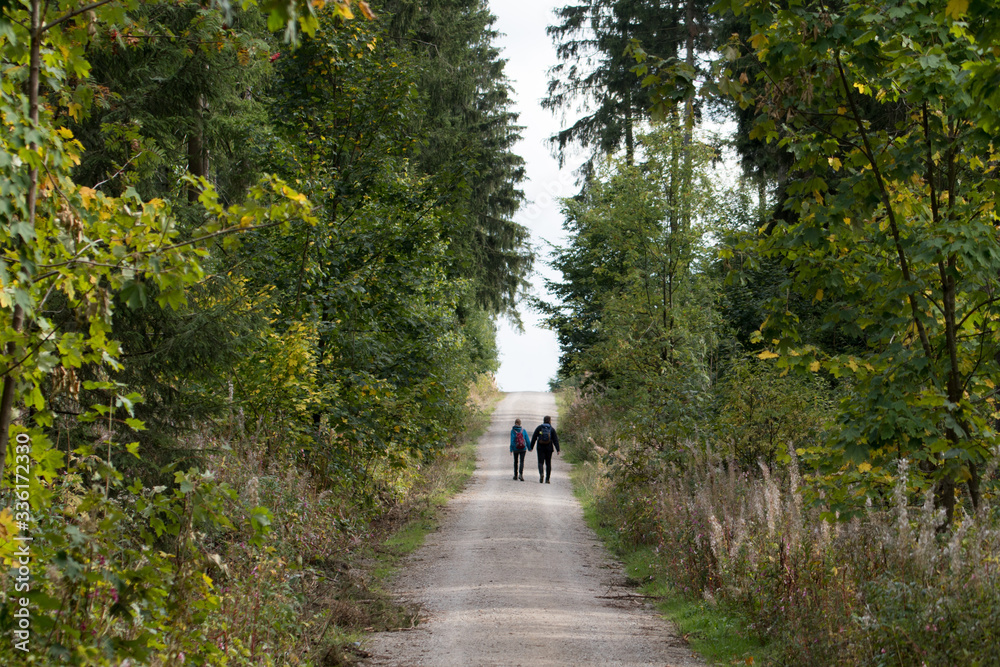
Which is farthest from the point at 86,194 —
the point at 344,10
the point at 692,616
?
the point at 692,616

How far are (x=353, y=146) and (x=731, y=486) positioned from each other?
7369 millimetres

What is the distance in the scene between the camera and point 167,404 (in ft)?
24.8

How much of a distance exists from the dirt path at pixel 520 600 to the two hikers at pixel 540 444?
4.19m

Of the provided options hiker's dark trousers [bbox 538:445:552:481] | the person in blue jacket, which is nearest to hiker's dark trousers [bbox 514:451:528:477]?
the person in blue jacket

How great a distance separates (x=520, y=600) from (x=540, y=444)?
1213cm

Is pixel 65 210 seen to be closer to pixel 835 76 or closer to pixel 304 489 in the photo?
pixel 835 76

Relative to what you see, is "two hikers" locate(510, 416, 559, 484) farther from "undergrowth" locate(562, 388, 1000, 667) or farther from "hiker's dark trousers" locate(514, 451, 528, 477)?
"undergrowth" locate(562, 388, 1000, 667)

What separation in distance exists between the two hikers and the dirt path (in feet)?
13.8

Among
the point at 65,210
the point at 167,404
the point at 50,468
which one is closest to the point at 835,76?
the point at 65,210

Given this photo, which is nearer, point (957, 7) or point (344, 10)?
point (344, 10)

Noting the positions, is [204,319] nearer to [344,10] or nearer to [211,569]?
[211,569]

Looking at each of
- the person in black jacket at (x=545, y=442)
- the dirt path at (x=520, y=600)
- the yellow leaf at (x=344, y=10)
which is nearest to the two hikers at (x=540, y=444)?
the person in black jacket at (x=545, y=442)

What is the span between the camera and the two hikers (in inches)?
821

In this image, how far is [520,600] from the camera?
349 inches
